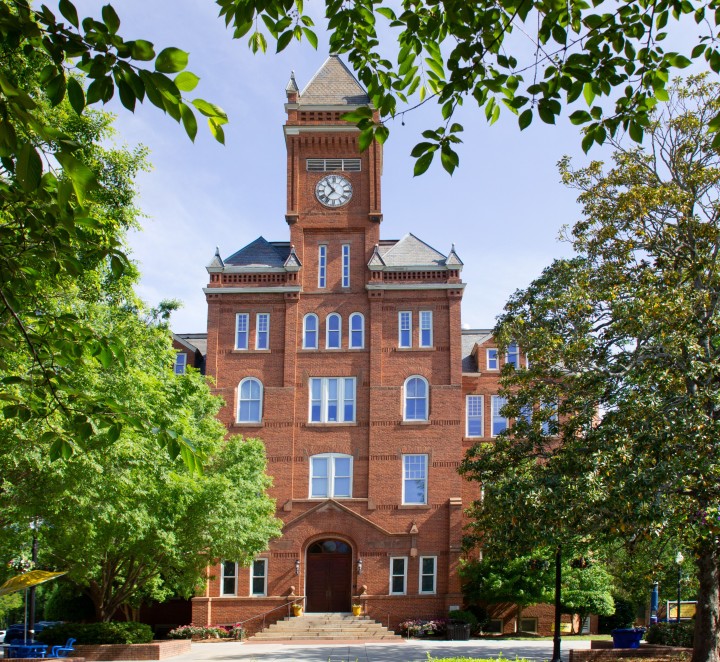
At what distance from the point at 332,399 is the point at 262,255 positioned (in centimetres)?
785

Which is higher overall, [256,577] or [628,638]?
[256,577]

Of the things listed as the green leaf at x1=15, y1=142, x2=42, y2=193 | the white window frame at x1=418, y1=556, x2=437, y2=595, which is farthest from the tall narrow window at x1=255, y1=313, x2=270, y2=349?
the green leaf at x1=15, y1=142, x2=42, y2=193

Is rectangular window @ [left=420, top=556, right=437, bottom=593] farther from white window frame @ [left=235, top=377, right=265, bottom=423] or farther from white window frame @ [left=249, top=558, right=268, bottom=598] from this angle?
white window frame @ [left=235, top=377, right=265, bottom=423]

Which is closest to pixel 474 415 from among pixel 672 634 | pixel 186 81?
pixel 672 634

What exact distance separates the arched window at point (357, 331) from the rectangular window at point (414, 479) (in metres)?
5.57

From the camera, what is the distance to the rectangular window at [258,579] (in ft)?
129

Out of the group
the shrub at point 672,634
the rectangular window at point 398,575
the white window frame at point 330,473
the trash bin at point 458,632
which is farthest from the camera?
the white window frame at point 330,473

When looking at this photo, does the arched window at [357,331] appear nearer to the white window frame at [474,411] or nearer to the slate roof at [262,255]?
A: the slate roof at [262,255]

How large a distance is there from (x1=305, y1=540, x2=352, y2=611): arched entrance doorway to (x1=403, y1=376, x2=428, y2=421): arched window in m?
6.46

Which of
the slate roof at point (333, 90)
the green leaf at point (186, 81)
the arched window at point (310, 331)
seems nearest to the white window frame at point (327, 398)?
the arched window at point (310, 331)

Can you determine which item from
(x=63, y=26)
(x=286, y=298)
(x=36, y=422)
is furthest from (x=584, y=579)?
(x=63, y=26)

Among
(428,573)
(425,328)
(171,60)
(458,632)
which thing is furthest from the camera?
(425,328)

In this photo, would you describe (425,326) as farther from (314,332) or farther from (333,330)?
(314,332)

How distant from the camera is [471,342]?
151 ft
